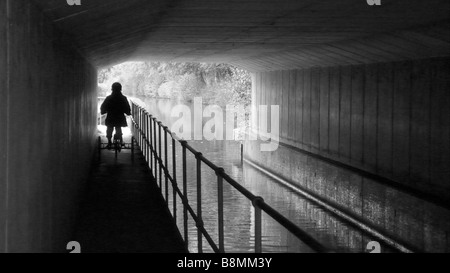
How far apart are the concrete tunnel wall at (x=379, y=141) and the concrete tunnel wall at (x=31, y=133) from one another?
7.03m

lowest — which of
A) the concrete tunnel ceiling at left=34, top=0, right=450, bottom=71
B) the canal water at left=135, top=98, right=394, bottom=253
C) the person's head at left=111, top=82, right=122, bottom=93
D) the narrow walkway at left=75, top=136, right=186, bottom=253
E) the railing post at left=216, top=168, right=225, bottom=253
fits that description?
the canal water at left=135, top=98, right=394, bottom=253

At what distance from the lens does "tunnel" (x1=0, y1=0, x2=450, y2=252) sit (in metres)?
3.95

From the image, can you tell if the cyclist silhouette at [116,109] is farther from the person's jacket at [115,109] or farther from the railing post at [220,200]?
the railing post at [220,200]

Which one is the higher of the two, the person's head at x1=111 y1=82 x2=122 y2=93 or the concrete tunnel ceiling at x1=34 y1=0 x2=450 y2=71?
the concrete tunnel ceiling at x1=34 y1=0 x2=450 y2=71

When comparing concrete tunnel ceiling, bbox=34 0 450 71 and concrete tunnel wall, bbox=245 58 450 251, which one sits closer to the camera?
concrete tunnel ceiling, bbox=34 0 450 71

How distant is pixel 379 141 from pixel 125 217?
7538 millimetres

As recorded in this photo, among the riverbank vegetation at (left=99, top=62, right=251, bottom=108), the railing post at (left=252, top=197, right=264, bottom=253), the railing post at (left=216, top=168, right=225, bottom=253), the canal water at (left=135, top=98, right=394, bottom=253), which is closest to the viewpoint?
the railing post at (left=252, top=197, right=264, bottom=253)

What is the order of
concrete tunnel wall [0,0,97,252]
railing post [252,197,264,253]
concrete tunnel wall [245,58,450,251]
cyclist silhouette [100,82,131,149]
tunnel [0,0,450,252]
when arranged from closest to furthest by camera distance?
concrete tunnel wall [0,0,97,252] → railing post [252,197,264,253] → tunnel [0,0,450,252] → concrete tunnel wall [245,58,450,251] → cyclist silhouette [100,82,131,149]

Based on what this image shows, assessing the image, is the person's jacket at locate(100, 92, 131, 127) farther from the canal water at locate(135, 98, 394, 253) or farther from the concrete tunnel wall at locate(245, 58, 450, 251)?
the concrete tunnel wall at locate(245, 58, 450, 251)

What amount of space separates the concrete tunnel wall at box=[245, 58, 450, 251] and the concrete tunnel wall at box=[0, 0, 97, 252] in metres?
7.03

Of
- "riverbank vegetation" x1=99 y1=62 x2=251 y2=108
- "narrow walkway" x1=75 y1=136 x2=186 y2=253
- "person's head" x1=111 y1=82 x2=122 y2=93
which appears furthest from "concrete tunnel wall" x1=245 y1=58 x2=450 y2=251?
"riverbank vegetation" x1=99 y1=62 x2=251 y2=108

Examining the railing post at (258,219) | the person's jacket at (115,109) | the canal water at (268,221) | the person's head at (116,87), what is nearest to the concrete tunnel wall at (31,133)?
the railing post at (258,219)

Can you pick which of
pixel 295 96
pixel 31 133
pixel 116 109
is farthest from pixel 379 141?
pixel 31 133

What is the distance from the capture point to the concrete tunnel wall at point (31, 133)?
3.29 m
